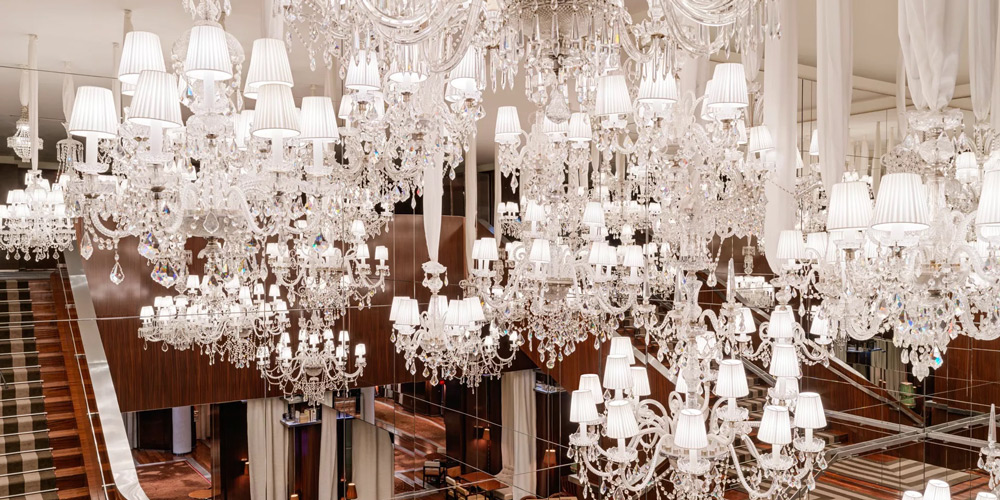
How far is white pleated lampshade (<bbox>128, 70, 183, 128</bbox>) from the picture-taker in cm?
255

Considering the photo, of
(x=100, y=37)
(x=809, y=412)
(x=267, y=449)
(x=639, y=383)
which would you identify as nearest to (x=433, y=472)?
(x=267, y=449)

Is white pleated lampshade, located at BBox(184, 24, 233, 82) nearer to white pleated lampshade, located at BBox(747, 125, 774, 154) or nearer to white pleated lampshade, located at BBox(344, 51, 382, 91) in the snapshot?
white pleated lampshade, located at BBox(344, 51, 382, 91)

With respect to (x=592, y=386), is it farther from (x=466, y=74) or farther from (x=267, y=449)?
(x=267, y=449)

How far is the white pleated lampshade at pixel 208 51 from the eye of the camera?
2502mm

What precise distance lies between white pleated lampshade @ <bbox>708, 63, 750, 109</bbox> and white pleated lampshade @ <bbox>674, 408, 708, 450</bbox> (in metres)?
1.37

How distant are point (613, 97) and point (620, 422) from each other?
1500mm

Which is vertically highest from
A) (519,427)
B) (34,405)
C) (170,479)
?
(34,405)

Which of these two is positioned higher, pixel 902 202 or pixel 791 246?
pixel 902 202

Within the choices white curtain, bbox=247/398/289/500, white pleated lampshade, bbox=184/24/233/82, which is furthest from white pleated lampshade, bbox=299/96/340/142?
white curtain, bbox=247/398/289/500

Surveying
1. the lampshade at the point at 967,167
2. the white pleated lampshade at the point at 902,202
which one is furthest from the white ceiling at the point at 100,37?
Result: the white pleated lampshade at the point at 902,202

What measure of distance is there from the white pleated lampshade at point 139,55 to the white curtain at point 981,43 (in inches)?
129

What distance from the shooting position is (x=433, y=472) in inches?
302

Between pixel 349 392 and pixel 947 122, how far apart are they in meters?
6.47

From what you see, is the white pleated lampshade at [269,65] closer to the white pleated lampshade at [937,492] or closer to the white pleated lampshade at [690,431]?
the white pleated lampshade at [690,431]
